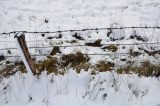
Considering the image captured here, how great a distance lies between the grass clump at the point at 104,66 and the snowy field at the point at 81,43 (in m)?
0.12

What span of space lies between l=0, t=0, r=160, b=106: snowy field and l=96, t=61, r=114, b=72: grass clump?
0.39ft

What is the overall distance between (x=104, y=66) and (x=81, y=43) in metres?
0.92

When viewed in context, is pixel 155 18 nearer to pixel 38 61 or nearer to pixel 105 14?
pixel 105 14

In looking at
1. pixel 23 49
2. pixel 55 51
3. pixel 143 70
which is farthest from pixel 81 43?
pixel 23 49

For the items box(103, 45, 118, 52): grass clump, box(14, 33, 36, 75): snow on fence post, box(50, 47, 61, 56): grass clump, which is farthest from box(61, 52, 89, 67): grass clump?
box(14, 33, 36, 75): snow on fence post

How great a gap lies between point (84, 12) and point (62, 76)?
236 cm

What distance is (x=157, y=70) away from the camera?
13.6ft

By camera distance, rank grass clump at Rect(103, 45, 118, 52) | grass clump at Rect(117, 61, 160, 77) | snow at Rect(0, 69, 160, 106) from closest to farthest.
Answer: snow at Rect(0, 69, 160, 106)
grass clump at Rect(117, 61, 160, 77)
grass clump at Rect(103, 45, 118, 52)

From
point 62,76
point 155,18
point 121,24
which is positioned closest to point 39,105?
point 62,76

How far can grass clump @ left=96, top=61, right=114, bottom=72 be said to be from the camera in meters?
4.40

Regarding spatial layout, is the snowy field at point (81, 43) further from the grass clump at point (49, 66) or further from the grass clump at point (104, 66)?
the grass clump at point (49, 66)

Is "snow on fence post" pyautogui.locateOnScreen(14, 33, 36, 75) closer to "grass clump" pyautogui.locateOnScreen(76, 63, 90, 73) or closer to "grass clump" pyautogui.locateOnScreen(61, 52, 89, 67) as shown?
"grass clump" pyautogui.locateOnScreen(76, 63, 90, 73)

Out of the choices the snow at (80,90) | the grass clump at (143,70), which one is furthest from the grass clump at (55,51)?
the grass clump at (143,70)

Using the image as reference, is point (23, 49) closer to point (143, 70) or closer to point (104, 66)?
point (104, 66)
